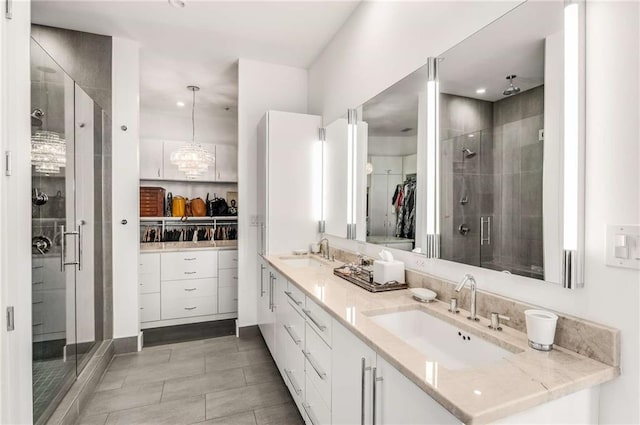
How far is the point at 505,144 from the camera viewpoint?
127 cm

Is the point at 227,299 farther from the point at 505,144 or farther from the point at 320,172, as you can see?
the point at 505,144

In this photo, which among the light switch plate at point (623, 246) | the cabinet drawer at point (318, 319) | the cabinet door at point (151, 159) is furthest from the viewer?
the cabinet door at point (151, 159)

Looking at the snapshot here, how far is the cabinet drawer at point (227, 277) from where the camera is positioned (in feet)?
12.6

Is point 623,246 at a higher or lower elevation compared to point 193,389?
higher

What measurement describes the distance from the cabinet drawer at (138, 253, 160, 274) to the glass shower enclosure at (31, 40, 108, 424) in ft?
2.03

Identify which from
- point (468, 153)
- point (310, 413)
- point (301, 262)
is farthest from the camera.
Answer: point (301, 262)

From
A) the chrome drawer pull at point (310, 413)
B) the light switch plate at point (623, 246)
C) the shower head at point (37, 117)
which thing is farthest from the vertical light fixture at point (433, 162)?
the shower head at point (37, 117)

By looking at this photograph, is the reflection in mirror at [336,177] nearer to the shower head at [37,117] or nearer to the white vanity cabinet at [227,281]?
the white vanity cabinet at [227,281]

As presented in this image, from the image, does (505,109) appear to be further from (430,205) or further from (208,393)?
(208,393)

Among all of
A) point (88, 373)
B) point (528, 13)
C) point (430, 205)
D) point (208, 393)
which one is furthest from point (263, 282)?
point (528, 13)

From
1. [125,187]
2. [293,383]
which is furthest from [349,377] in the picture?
[125,187]

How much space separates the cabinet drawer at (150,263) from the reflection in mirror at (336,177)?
203 centimetres

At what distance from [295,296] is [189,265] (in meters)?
2.18

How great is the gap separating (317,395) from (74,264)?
2.06 m
